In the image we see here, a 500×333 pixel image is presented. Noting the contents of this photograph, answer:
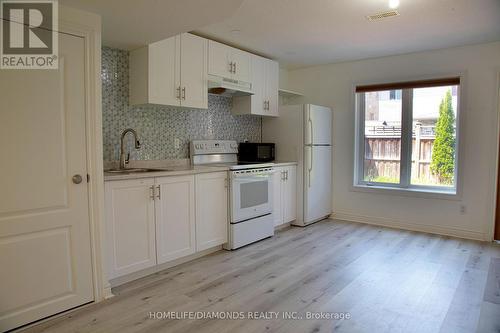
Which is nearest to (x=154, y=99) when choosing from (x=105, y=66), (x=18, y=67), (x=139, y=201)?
(x=105, y=66)

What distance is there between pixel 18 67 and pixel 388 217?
451 centimetres

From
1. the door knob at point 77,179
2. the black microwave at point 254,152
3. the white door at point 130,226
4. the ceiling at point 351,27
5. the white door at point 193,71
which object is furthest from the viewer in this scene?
the black microwave at point 254,152

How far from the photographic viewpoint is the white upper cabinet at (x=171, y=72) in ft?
10.3

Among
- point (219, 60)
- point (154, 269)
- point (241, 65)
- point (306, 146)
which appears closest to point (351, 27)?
point (241, 65)

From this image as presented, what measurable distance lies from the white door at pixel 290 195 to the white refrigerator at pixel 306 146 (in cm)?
6

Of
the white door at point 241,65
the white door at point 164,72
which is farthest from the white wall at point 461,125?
the white door at point 164,72

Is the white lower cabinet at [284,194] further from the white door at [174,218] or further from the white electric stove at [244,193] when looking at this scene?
the white door at [174,218]

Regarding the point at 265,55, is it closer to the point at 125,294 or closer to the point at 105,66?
the point at 105,66

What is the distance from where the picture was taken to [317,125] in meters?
4.71

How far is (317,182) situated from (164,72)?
2.65 m

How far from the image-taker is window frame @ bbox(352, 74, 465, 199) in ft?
13.8

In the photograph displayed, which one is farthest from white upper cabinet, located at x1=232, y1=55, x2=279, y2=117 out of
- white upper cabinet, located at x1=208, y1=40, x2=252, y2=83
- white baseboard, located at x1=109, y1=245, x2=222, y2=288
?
white baseboard, located at x1=109, y1=245, x2=222, y2=288

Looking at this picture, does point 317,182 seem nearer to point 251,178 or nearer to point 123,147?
point 251,178

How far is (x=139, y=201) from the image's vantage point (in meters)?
2.78
